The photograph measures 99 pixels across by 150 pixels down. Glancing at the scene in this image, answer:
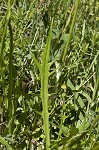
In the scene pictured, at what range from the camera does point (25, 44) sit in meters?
1.65

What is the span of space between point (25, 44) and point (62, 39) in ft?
1.05

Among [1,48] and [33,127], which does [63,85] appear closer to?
[33,127]

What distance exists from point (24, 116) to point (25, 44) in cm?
45

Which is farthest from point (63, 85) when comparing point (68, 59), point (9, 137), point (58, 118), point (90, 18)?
point (90, 18)

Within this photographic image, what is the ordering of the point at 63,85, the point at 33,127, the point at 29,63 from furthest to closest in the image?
the point at 29,63, the point at 63,85, the point at 33,127

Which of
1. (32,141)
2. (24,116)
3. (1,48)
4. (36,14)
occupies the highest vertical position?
(36,14)

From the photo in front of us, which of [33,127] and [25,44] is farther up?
[25,44]

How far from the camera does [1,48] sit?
1.12 metres

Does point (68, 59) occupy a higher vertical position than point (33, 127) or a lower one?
higher

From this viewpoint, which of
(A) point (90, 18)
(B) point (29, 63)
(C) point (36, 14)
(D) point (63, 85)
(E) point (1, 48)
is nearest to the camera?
(E) point (1, 48)

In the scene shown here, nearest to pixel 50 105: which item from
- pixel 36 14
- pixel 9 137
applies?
pixel 9 137

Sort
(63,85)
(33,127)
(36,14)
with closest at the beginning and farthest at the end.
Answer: (33,127) → (63,85) → (36,14)

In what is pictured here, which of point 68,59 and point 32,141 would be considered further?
point 68,59

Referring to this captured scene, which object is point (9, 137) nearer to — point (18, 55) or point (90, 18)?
point (18, 55)
